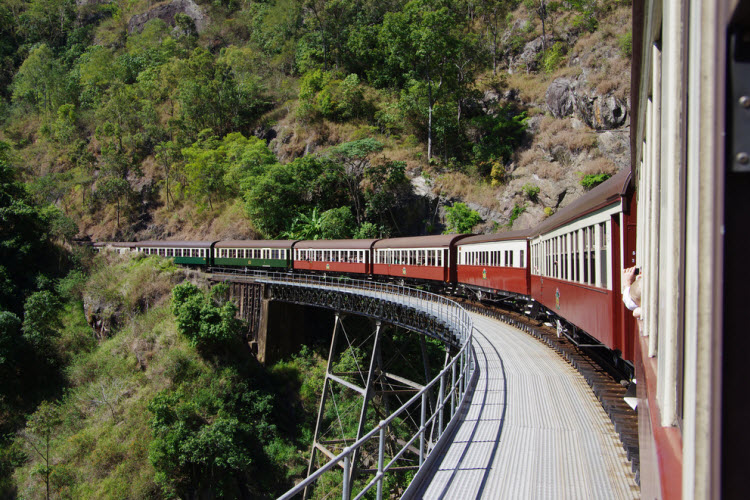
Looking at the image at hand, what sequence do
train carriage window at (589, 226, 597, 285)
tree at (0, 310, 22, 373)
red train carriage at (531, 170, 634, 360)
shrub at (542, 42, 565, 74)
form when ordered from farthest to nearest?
1. shrub at (542, 42, 565, 74)
2. tree at (0, 310, 22, 373)
3. train carriage window at (589, 226, 597, 285)
4. red train carriage at (531, 170, 634, 360)

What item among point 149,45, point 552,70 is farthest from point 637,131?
point 149,45

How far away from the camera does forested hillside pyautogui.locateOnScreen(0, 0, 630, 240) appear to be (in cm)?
3556

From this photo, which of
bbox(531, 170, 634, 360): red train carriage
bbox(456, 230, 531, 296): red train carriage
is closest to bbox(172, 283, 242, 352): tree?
bbox(456, 230, 531, 296): red train carriage

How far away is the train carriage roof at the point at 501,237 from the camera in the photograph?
634 inches

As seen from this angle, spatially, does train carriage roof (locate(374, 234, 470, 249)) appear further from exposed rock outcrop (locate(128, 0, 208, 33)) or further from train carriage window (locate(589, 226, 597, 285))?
exposed rock outcrop (locate(128, 0, 208, 33))

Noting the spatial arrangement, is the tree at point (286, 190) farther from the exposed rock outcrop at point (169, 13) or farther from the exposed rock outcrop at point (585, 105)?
the exposed rock outcrop at point (169, 13)

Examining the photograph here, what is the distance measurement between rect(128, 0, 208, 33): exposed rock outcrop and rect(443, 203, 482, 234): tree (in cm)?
6305

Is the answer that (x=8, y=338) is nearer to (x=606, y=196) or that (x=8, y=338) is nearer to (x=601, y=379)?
(x=601, y=379)

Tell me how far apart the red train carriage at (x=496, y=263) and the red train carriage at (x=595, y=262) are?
3967mm

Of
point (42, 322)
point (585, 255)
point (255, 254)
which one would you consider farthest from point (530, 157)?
point (42, 322)

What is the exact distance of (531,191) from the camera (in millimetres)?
32562

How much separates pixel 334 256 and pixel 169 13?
71.6 metres

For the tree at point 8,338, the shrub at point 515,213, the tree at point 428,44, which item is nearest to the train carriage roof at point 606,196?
the shrub at point 515,213

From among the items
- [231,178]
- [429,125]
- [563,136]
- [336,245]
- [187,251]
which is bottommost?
[187,251]
